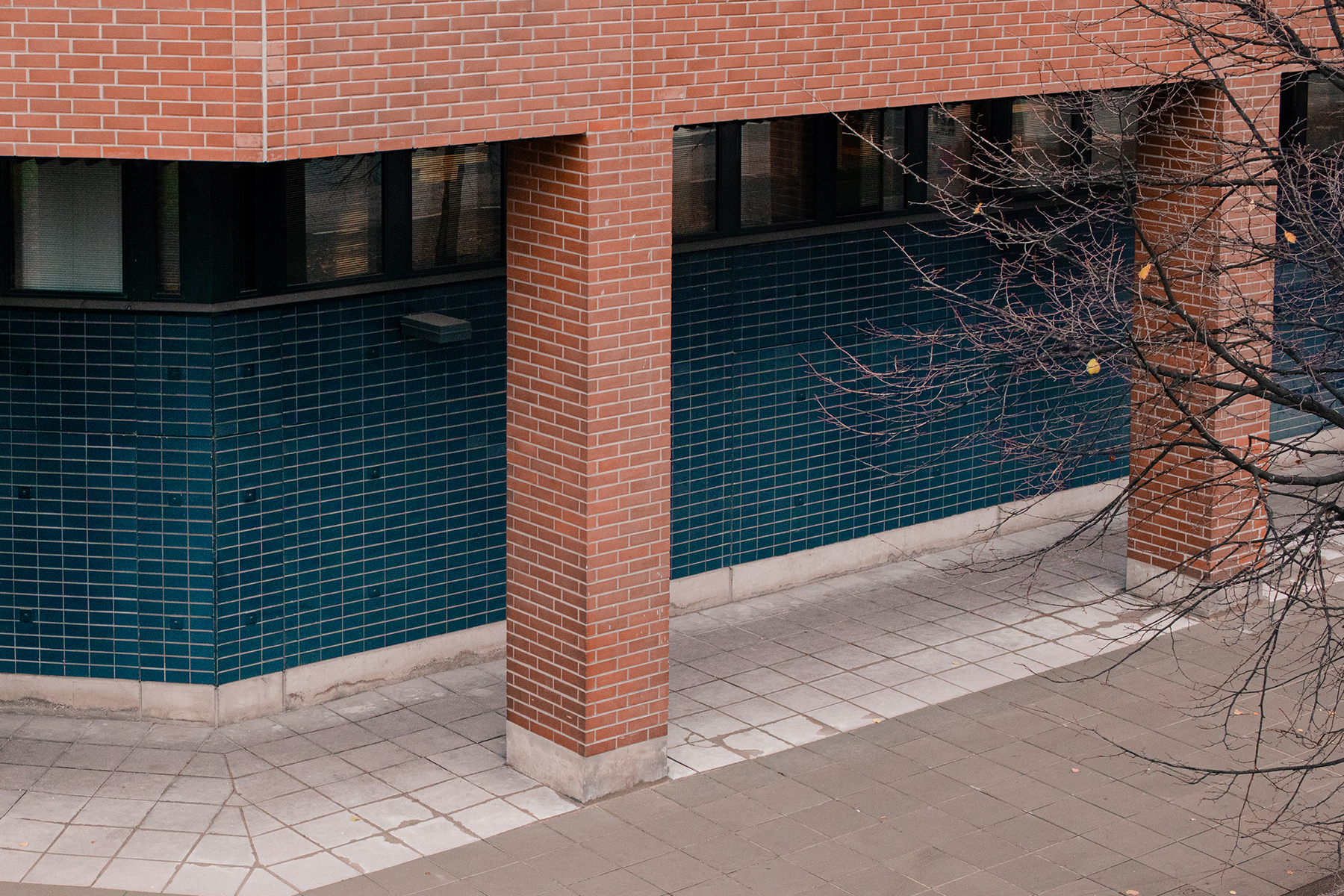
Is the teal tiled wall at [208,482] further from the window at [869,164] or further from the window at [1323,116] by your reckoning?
the window at [1323,116]

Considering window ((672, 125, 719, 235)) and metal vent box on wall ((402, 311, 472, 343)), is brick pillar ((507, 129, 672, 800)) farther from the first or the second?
window ((672, 125, 719, 235))

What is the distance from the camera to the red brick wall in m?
8.31

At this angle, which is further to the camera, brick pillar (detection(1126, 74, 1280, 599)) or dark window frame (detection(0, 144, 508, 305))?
brick pillar (detection(1126, 74, 1280, 599))

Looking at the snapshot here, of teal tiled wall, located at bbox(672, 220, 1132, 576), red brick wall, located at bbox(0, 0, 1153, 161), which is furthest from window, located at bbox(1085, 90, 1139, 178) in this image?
red brick wall, located at bbox(0, 0, 1153, 161)

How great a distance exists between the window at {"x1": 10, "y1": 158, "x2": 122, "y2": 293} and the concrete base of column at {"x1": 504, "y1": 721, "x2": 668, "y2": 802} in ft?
12.8

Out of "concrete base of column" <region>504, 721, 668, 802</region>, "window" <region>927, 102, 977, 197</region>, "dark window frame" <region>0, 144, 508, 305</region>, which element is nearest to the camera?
"concrete base of column" <region>504, 721, 668, 802</region>

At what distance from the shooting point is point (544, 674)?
10.6 metres

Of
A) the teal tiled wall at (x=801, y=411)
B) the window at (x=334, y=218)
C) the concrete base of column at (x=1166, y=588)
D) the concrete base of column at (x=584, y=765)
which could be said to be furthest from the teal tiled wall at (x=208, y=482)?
the concrete base of column at (x=1166, y=588)

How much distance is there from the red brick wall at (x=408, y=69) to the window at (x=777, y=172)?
2.64 m

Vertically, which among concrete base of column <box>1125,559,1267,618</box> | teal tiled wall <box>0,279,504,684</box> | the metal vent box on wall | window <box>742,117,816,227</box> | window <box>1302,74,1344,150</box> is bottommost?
concrete base of column <box>1125,559,1267,618</box>

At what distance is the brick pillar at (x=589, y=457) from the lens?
32.4ft

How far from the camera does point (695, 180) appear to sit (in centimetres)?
1311

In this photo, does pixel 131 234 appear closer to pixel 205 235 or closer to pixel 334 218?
pixel 205 235

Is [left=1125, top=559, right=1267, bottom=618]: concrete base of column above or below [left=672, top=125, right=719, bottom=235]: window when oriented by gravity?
below
